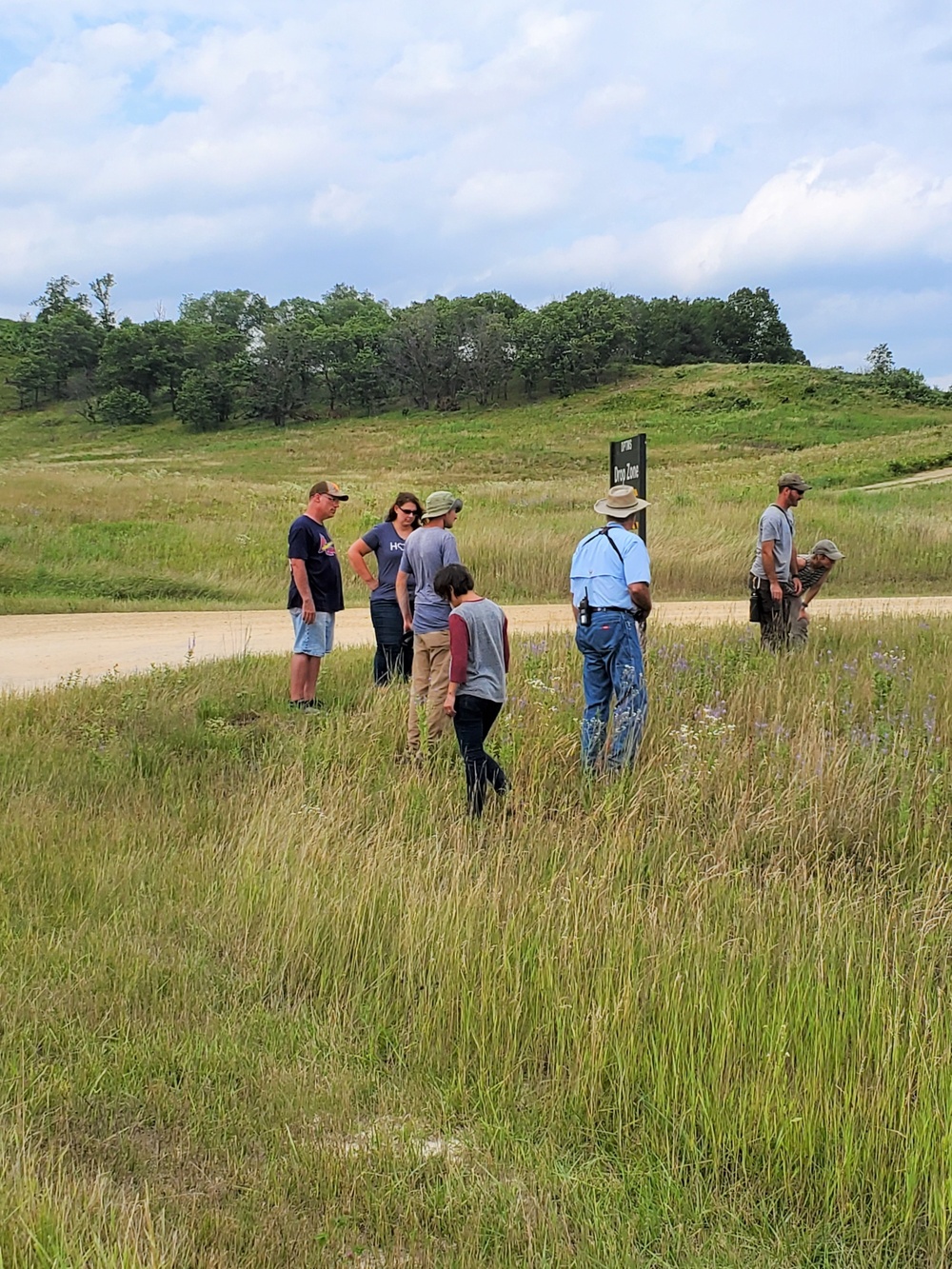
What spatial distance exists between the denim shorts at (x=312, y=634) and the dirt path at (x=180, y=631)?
1.73 meters

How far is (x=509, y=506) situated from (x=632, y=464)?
13.5 m

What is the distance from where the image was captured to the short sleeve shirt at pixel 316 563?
7.73 metres

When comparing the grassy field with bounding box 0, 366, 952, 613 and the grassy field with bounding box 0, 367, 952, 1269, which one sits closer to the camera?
the grassy field with bounding box 0, 367, 952, 1269

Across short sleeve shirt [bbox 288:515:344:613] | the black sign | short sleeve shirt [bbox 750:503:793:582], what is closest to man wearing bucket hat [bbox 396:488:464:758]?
short sleeve shirt [bbox 288:515:344:613]

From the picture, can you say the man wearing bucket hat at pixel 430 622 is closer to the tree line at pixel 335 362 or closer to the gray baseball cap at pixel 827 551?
the gray baseball cap at pixel 827 551

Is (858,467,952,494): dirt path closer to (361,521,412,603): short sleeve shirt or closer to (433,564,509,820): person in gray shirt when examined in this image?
(361,521,412,603): short sleeve shirt

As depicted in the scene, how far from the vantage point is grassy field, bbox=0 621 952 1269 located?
274 centimetres

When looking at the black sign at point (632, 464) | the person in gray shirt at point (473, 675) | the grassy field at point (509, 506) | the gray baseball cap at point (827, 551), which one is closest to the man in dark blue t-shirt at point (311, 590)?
the person in gray shirt at point (473, 675)

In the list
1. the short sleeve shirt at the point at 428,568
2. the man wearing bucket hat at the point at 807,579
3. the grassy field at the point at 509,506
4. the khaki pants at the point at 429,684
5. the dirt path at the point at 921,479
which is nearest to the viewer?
the khaki pants at the point at 429,684

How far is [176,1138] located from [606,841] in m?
2.63

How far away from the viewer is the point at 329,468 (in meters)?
52.9

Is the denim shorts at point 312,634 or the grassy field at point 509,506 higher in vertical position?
the grassy field at point 509,506

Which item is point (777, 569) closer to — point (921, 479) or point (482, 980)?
point (482, 980)

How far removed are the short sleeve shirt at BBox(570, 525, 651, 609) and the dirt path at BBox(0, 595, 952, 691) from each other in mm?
4198
